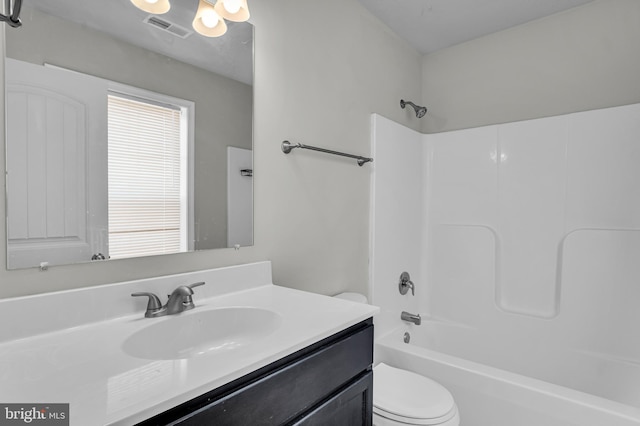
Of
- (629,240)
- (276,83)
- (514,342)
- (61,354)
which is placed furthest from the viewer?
(514,342)

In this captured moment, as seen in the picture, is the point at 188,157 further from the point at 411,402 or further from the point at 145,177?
the point at 411,402

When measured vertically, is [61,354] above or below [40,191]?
below

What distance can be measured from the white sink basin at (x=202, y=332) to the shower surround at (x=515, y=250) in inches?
37.0

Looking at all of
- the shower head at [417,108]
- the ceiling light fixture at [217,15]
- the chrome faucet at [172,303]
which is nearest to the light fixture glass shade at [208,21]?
the ceiling light fixture at [217,15]

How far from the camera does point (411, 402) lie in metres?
1.38

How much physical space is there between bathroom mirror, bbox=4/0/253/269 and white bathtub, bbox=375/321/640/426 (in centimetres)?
110

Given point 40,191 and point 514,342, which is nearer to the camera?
point 40,191

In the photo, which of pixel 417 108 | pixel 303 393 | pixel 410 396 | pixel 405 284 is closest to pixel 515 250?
pixel 405 284

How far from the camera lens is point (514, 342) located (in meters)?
2.25

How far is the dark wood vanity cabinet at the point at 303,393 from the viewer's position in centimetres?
69

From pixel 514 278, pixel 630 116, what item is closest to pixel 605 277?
pixel 514 278

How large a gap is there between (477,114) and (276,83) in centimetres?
163

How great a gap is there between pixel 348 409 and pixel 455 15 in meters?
2.28

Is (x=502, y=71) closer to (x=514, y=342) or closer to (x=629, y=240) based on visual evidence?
(x=629, y=240)
